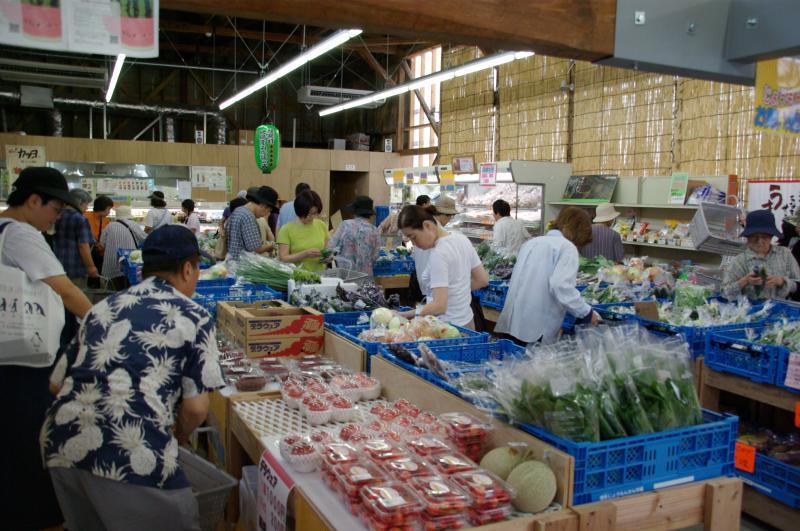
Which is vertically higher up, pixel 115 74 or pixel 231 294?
pixel 115 74

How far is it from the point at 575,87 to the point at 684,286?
6.29 m

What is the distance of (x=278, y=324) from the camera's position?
3.65 meters

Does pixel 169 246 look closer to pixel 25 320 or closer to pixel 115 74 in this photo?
pixel 25 320

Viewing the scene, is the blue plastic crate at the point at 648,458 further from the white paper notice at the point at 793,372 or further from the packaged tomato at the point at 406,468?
the white paper notice at the point at 793,372

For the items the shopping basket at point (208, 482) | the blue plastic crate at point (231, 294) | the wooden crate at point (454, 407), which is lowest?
the shopping basket at point (208, 482)

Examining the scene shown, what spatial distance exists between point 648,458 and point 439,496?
2.42 ft

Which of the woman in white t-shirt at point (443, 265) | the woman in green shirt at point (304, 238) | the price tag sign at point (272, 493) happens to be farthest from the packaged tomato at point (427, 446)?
the woman in green shirt at point (304, 238)

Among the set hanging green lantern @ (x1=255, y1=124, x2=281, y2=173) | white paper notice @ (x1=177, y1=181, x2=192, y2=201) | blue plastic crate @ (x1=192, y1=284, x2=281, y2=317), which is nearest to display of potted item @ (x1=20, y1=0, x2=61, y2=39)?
blue plastic crate @ (x1=192, y1=284, x2=281, y2=317)

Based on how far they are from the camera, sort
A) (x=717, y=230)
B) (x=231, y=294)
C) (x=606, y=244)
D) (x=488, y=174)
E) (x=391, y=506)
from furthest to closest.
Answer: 1. (x=488, y=174)
2. (x=606, y=244)
3. (x=717, y=230)
4. (x=231, y=294)
5. (x=391, y=506)

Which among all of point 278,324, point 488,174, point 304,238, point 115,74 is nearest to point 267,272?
point 304,238

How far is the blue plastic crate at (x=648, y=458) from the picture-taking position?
79.3 inches

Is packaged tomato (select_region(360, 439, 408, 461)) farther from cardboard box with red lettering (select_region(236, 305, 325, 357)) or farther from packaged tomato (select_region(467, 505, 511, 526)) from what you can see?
cardboard box with red lettering (select_region(236, 305, 325, 357))

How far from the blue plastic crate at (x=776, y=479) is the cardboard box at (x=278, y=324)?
2710 millimetres

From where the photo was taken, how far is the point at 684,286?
5.29 m
